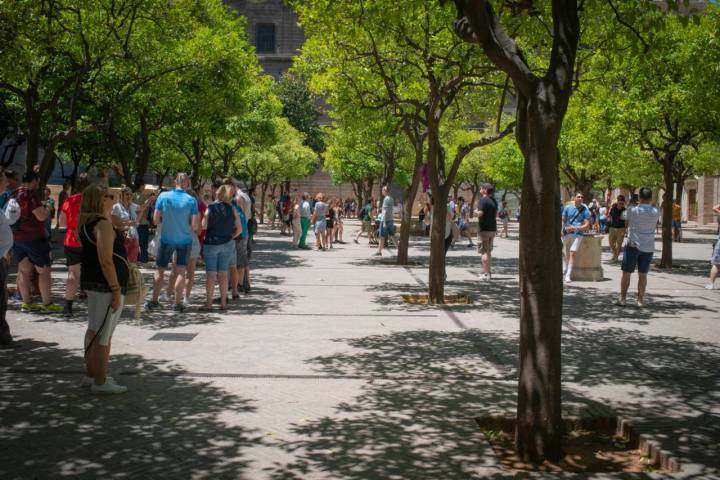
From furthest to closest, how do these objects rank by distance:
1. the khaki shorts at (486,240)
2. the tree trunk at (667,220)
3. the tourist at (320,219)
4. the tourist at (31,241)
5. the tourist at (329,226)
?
the tourist at (329,226), the tourist at (320,219), the tree trunk at (667,220), the khaki shorts at (486,240), the tourist at (31,241)

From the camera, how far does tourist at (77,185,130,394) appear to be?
Result: 601 centimetres

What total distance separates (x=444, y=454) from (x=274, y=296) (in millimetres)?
7843

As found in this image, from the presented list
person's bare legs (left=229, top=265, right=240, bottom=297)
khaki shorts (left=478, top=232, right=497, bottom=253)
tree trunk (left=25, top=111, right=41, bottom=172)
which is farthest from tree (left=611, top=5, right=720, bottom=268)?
tree trunk (left=25, top=111, right=41, bottom=172)

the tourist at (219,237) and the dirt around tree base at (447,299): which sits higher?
the tourist at (219,237)

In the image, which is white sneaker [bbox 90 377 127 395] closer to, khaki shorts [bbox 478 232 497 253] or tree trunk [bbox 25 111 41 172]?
tree trunk [bbox 25 111 41 172]

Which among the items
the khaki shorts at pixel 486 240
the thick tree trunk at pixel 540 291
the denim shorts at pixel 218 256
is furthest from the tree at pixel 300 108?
the thick tree trunk at pixel 540 291

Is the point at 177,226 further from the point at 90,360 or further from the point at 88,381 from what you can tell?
the point at 90,360

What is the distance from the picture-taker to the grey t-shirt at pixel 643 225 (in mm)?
11352

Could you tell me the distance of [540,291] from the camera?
4.91 meters

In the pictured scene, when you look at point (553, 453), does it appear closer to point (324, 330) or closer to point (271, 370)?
point (271, 370)

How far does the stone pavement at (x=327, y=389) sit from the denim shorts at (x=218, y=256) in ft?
2.11

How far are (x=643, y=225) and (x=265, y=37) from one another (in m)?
68.9

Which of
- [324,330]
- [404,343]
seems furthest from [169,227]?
[404,343]

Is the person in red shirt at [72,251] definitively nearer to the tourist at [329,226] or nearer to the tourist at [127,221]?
the tourist at [127,221]
